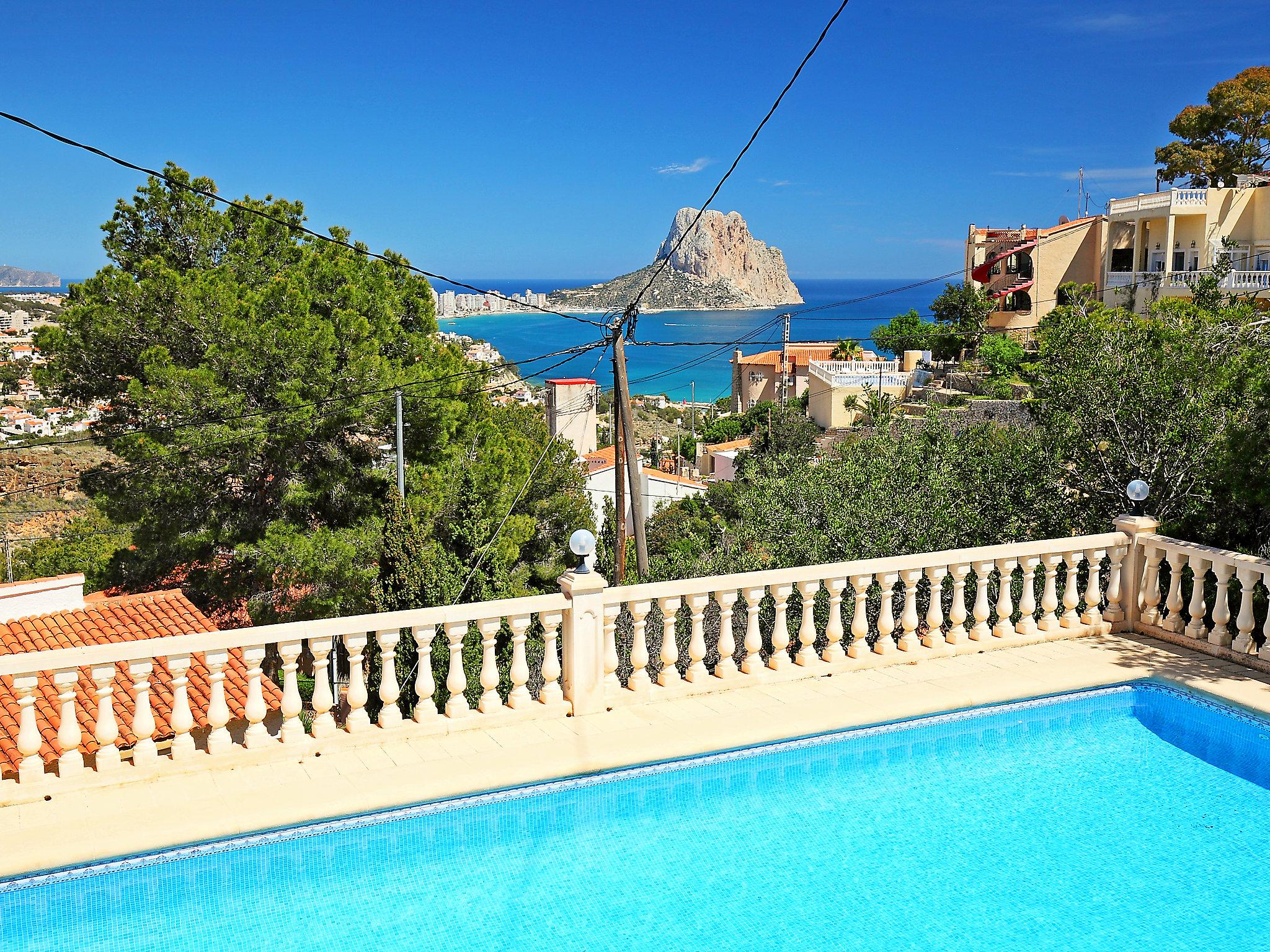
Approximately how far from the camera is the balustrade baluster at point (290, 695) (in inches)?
195

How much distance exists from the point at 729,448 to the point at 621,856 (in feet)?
148

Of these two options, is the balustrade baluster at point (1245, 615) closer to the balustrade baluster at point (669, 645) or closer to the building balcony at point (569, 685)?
the building balcony at point (569, 685)

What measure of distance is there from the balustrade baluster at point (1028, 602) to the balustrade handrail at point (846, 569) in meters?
0.12

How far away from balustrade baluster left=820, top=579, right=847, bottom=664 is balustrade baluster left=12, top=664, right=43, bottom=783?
13.3 ft

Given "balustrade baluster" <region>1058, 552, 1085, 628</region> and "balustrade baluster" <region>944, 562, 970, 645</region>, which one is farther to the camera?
"balustrade baluster" <region>1058, 552, 1085, 628</region>

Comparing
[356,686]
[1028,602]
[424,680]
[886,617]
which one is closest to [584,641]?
[424,680]

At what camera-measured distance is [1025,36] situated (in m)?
32.7

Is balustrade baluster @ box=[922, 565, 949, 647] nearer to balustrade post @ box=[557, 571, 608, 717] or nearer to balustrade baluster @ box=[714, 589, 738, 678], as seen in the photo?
balustrade baluster @ box=[714, 589, 738, 678]

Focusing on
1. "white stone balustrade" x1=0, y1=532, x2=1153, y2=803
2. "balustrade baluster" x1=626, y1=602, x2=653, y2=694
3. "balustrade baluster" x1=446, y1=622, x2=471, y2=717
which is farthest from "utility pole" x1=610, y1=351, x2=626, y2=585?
"balustrade baluster" x1=446, y1=622, x2=471, y2=717

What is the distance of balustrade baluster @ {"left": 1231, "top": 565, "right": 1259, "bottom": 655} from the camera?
632 centimetres

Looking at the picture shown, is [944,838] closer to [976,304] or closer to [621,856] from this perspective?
[621,856]

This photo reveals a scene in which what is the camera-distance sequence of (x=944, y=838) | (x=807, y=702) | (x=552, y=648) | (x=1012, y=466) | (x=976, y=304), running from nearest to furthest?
(x=944, y=838) → (x=552, y=648) → (x=807, y=702) → (x=1012, y=466) → (x=976, y=304)

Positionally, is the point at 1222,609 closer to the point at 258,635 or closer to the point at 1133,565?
the point at 1133,565

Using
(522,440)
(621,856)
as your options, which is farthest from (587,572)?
(522,440)
